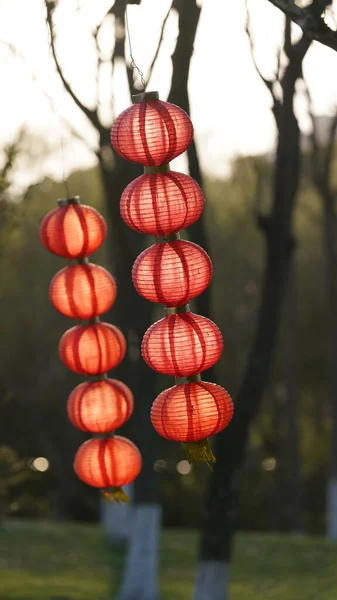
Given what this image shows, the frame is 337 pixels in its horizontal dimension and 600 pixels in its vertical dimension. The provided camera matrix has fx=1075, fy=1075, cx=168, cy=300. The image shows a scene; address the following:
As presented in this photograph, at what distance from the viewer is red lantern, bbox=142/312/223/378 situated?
4449 millimetres

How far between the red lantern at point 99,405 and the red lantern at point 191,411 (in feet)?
2.65

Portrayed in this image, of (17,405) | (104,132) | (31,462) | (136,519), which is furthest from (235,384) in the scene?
(31,462)

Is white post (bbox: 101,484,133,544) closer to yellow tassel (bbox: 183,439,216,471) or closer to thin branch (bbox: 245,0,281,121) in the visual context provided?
thin branch (bbox: 245,0,281,121)

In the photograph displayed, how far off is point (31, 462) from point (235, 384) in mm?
16992

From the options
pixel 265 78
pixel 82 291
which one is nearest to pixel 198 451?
pixel 82 291

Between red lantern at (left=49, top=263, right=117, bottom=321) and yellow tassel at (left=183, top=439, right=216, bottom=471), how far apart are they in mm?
1185

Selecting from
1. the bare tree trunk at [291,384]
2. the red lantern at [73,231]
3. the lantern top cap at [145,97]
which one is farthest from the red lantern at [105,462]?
the bare tree trunk at [291,384]

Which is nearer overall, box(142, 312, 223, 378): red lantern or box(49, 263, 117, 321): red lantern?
box(142, 312, 223, 378): red lantern

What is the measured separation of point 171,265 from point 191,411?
0.62 m

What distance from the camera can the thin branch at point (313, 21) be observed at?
475cm

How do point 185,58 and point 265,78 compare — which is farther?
point 185,58

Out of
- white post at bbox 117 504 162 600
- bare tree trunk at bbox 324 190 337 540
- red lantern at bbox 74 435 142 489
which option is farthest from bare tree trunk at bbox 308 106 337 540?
red lantern at bbox 74 435 142 489

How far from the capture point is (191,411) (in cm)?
448

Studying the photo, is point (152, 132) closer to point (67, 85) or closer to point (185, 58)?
point (67, 85)
